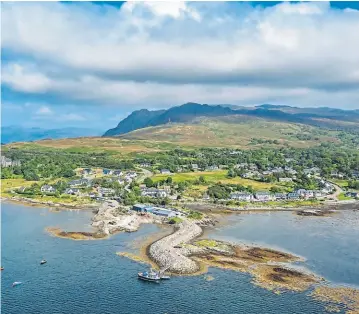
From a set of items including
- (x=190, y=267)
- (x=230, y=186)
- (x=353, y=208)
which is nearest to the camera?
(x=190, y=267)

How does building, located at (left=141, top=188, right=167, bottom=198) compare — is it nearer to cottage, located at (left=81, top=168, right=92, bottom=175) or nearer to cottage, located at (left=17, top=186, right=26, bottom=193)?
cottage, located at (left=17, top=186, right=26, bottom=193)

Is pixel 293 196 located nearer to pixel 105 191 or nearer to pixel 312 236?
pixel 312 236

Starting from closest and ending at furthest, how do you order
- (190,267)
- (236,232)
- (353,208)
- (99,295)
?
(99,295) < (190,267) < (236,232) < (353,208)

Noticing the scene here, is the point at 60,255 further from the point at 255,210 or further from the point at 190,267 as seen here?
the point at 255,210

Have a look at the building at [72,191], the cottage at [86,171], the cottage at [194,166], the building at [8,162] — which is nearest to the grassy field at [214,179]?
the cottage at [194,166]

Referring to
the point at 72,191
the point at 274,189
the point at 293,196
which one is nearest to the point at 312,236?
the point at 293,196

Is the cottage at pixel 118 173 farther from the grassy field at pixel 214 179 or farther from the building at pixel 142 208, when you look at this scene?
the building at pixel 142 208

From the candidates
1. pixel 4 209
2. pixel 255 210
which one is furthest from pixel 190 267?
pixel 4 209
